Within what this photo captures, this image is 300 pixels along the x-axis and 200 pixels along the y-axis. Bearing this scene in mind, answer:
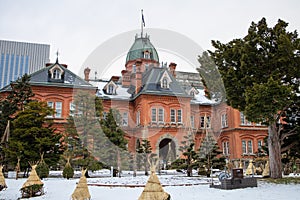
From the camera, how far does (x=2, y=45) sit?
136875 mm

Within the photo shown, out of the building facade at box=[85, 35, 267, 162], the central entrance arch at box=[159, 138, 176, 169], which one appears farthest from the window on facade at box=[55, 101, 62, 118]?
the central entrance arch at box=[159, 138, 176, 169]

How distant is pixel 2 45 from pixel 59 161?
135 metres

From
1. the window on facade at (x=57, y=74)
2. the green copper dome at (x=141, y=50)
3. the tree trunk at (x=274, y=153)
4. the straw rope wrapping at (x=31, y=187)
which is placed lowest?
the straw rope wrapping at (x=31, y=187)

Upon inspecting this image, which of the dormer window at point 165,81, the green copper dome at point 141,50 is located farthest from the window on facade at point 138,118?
Result: the green copper dome at point 141,50

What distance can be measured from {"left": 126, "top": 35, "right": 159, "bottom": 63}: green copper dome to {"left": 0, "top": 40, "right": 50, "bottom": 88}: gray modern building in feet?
284

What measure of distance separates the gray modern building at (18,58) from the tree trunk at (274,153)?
119m

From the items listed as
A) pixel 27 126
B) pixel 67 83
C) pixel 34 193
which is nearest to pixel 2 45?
pixel 67 83

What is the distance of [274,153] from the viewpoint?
15555mm

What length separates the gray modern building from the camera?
12731cm

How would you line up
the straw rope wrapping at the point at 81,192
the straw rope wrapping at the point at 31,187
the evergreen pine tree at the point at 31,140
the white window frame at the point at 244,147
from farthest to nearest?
the white window frame at the point at 244,147, the evergreen pine tree at the point at 31,140, the straw rope wrapping at the point at 31,187, the straw rope wrapping at the point at 81,192

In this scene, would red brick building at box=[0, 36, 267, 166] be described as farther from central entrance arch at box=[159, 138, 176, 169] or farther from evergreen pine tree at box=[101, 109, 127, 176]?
evergreen pine tree at box=[101, 109, 127, 176]

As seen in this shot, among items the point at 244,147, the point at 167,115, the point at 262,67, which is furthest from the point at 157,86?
the point at 262,67

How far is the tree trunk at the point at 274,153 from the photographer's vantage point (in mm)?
15422

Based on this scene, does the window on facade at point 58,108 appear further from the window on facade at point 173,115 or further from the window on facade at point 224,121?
the window on facade at point 224,121
